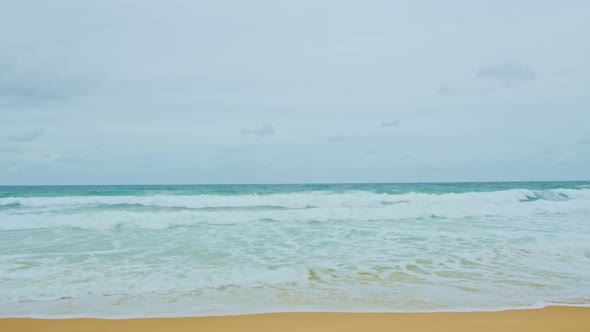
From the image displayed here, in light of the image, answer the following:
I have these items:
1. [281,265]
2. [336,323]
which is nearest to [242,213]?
[281,265]

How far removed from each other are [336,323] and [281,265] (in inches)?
129

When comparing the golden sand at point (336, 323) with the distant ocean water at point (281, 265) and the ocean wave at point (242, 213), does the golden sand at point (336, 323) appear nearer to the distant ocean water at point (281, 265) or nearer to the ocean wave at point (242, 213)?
the distant ocean water at point (281, 265)

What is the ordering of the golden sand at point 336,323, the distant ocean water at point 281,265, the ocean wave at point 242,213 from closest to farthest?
the golden sand at point 336,323, the distant ocean water at point 281,265, the ocean wave at point 242,213

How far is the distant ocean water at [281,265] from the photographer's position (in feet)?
17.2

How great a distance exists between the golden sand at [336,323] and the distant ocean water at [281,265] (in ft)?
0.95

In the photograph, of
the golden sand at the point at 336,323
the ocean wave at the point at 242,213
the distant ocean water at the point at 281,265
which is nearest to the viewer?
the golden sand at the point at 336,323

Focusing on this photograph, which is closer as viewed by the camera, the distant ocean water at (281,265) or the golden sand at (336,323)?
the golden sand at (336,323)

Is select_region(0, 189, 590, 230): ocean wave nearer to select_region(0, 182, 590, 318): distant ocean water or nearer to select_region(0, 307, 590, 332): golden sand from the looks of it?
select_region(0, 182, 590, 318): distant ocean water

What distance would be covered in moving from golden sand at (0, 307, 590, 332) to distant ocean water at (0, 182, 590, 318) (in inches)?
11.4

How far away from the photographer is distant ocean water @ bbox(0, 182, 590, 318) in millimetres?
5246

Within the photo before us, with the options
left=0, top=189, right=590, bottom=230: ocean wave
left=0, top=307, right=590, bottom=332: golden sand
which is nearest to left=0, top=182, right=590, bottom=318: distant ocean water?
left=0, top=189, right=590, bottom=230: ocean wave

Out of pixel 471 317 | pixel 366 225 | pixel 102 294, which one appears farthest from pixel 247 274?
pixel 366 225

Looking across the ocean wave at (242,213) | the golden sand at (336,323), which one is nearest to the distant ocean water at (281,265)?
the ocean wave at (242,213)

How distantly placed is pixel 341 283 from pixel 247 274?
1.54 m
